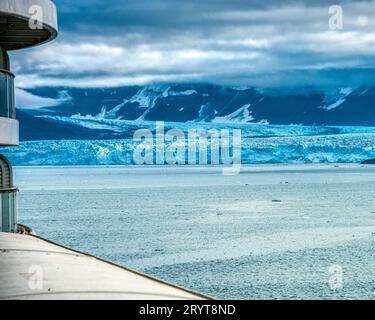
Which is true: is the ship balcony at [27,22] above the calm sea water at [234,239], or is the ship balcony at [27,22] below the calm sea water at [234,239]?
above

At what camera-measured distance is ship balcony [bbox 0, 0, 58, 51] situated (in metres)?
20.5

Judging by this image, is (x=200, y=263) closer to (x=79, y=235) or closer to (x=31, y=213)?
(x=79, y=235)

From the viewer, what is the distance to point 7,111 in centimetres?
2242

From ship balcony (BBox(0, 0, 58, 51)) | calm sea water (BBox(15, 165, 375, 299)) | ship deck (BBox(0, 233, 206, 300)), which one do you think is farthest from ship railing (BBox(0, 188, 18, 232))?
calm sea water (BBox(15, 165, 375, 299))

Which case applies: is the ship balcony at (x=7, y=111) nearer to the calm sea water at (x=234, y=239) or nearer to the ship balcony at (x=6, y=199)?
the ship balcony at (x=6, y=199)

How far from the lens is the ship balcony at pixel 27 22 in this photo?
20547mm

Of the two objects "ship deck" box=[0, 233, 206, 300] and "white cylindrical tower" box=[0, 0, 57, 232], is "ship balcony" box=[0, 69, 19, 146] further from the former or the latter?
"ship deck" box=[0, 233, 206, 300]

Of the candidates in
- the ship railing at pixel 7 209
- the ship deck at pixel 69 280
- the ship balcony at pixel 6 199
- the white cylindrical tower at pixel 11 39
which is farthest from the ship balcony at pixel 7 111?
the ship deck at pixel 69 280

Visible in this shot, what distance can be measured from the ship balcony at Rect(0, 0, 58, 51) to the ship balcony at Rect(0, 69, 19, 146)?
1605mm

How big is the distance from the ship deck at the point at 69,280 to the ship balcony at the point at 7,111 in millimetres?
5626
